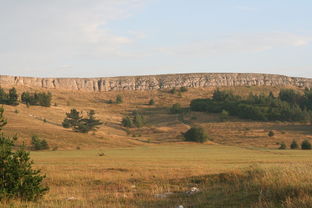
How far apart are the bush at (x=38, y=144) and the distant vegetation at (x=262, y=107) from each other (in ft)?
161

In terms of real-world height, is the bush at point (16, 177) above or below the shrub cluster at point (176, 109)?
above

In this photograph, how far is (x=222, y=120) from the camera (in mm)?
85375

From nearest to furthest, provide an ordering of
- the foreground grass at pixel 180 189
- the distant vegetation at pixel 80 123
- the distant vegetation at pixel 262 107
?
the foreground grass at pixel 180 189
the distant vegetation at pixel 80 123
the distant vegetation at pixel 262 107

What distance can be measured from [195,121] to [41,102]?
36.7 metres

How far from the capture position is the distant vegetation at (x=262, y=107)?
8462 centimetres

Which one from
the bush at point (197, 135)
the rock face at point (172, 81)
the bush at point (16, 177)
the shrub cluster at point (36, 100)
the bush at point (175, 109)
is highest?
the rock face at point (172, 81)

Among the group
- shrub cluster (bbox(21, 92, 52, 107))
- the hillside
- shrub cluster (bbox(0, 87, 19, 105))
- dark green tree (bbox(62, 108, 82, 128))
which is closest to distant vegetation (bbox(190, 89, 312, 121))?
the hillside

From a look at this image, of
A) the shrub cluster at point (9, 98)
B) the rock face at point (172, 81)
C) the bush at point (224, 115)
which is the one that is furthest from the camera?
the rock face at point (172, 81)

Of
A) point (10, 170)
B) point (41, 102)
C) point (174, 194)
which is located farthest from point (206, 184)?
point (41, 102)

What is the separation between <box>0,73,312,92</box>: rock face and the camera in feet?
451

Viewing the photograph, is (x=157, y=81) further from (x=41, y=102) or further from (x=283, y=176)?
(x=283, y=176)

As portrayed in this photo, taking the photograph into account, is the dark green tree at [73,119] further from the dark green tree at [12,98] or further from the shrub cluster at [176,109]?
the shrub cluster at [176,109]

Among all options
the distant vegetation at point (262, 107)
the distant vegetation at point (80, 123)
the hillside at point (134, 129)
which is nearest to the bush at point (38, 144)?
the hillside at point (134, 129)

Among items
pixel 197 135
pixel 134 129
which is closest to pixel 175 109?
pixel 134 129
